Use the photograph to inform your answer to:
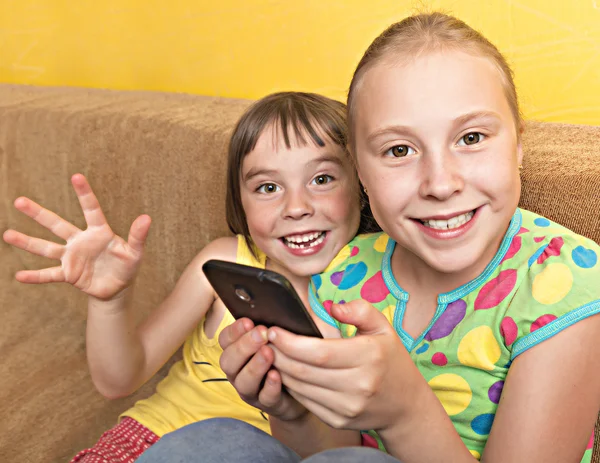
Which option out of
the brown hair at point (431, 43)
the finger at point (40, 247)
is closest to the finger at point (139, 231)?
the finger at point (40, 247)

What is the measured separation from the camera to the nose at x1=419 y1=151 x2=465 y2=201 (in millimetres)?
879

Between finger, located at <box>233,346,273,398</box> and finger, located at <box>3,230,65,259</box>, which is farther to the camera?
finger, located at <box>3,230,65,259</box>

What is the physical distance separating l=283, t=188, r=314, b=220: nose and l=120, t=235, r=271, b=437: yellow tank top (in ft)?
0.61

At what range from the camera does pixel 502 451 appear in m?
0.86

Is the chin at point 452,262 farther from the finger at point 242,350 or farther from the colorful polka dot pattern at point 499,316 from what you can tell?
the finger at point 242,350

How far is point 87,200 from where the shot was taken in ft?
3.50

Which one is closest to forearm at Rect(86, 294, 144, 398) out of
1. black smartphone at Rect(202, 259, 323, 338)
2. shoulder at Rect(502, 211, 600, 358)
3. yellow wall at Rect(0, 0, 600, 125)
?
black smartphone at Rect(202, 259, 323, 338)

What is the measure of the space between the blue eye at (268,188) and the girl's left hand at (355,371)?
1.57 feet

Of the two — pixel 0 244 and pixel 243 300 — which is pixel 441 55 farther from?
pixel 0 244

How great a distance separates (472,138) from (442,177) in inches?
2.8

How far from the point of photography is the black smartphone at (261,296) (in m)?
0.74

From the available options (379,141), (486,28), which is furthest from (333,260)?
(486,28)

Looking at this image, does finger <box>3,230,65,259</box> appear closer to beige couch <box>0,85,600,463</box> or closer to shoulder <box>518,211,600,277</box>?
beige couch <box>0,85,600,463</box>

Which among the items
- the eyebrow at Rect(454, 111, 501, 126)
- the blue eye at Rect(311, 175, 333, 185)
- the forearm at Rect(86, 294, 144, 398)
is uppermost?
the eyebrow at Rect(454, 111, 501, 126)
